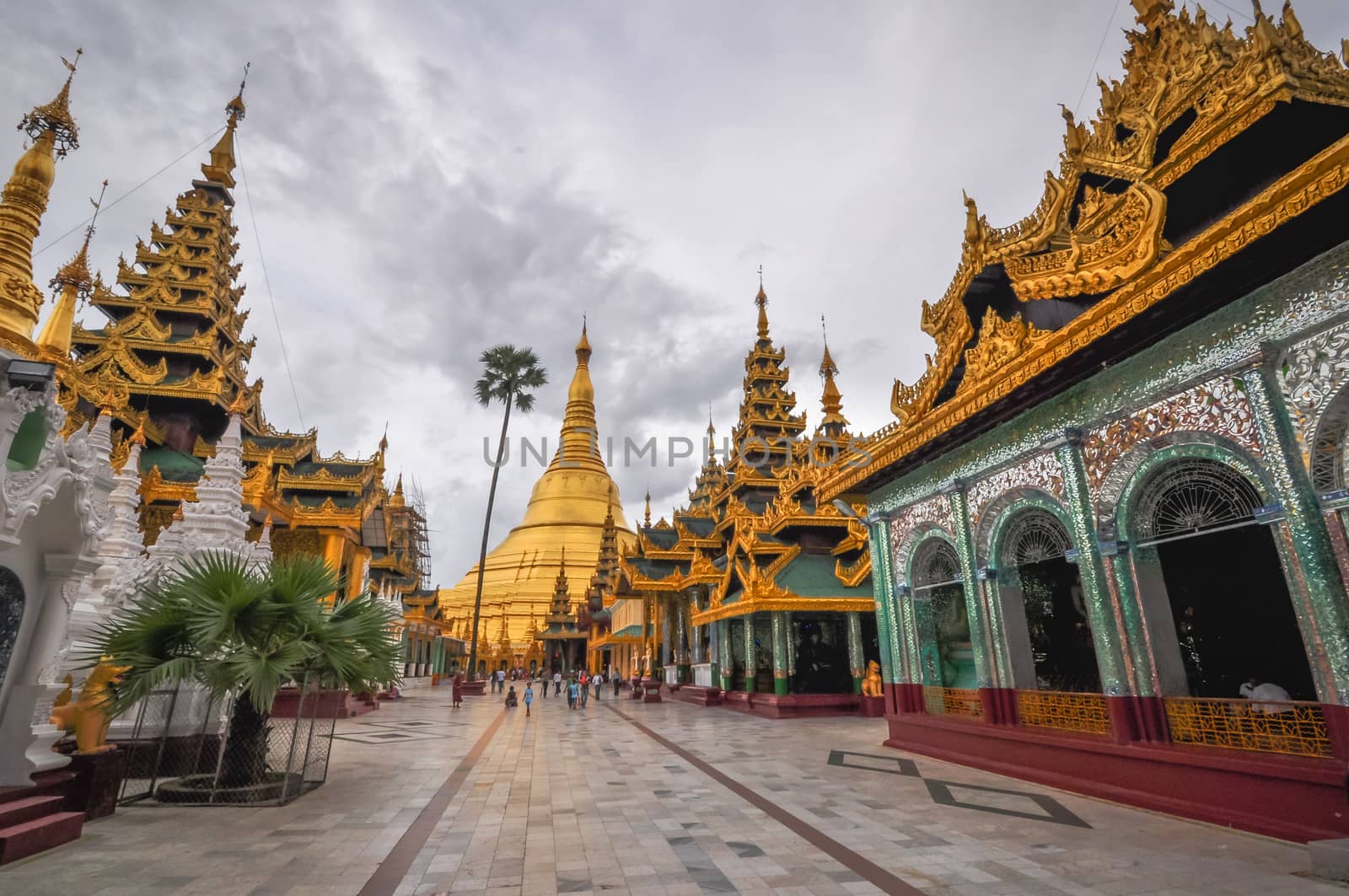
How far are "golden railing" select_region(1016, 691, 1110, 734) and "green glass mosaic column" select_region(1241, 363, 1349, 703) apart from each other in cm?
244

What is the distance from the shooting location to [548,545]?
55812mm

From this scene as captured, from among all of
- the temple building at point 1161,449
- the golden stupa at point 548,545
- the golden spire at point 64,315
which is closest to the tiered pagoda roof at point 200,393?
the golden spire at point 64,315

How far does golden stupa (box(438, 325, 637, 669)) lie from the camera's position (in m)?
51.6

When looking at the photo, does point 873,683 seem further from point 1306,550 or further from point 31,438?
point 31,438

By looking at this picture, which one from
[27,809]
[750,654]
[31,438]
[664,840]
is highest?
[31,438]

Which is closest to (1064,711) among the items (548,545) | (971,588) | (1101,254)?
(971,588)

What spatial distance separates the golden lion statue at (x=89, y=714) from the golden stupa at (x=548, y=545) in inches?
1629

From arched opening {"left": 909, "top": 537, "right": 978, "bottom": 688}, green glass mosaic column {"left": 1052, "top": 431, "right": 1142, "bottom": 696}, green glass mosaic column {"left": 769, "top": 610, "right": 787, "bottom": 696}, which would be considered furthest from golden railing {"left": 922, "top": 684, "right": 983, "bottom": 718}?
green glass mosaic column {"left": 769, "top": 610, "right": 787, "bottom": 696}

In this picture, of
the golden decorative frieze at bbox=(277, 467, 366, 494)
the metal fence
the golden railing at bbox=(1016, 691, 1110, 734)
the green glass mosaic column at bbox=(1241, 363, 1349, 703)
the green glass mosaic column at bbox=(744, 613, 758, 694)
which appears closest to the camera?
the green glass mosaic column at bbox=(1241, 363, 1349, 703)

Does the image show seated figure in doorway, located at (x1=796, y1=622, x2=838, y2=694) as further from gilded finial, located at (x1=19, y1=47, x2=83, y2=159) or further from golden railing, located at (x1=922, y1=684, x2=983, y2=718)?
gilded finial, located at (x1=19, y1=47, x2=83, y2=159)

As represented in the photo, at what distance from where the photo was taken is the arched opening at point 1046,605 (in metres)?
9.71

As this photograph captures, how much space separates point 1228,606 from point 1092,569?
140 inches

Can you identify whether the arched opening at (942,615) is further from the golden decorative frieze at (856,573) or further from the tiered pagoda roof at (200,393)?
the tiered pagoda roof at (200,393)

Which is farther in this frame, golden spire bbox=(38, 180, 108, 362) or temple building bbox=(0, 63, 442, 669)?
temple building bbox=(0, 63, 442, 669)
